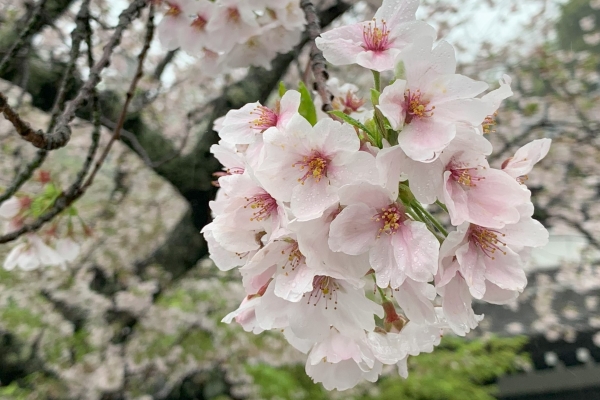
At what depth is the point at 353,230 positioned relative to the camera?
54 cm

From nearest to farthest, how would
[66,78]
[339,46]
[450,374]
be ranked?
1. [339,46]
2. [66,78]
3. [450,374]

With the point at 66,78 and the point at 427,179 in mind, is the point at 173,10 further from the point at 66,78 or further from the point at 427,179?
the point at 427,179

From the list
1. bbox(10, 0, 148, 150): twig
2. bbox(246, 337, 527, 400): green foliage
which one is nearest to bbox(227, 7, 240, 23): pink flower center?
bbox(10, 0, 148, 150): twig

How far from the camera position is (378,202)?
54 centimetres

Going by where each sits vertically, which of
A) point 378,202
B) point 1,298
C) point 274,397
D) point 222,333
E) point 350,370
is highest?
point 378,202

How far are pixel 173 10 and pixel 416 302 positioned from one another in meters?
1.00

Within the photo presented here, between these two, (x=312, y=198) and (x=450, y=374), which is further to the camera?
(x=450, y=374)

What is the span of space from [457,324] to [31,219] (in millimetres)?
1365

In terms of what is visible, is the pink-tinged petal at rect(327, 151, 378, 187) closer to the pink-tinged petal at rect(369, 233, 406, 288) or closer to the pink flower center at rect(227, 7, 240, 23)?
the pink-tinged petal at rect(369, 233, 406, 288)

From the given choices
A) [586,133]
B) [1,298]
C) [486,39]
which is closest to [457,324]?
[1,298]

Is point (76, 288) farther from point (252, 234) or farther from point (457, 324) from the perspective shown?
point (457, 324)

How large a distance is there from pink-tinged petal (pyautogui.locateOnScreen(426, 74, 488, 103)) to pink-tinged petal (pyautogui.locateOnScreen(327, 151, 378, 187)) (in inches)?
4.6

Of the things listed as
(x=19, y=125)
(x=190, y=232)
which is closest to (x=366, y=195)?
(x=19, y=125)

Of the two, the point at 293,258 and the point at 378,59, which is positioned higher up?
the point at 378,59
